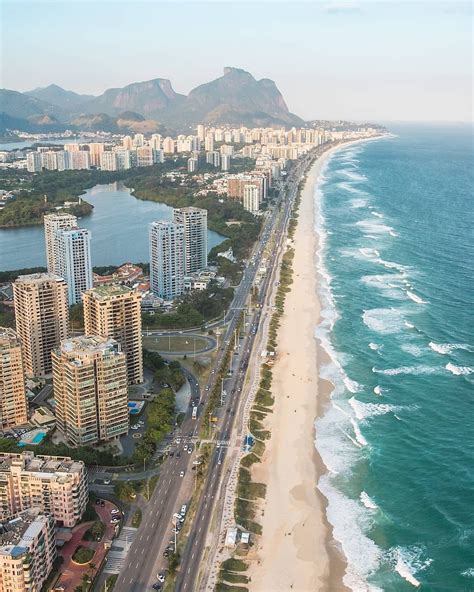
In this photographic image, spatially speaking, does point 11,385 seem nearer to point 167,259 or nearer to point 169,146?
point 167,259

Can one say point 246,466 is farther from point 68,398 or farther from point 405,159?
point 405,159

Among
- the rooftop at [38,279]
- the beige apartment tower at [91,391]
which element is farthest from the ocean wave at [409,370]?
the rooftop at [38,279]

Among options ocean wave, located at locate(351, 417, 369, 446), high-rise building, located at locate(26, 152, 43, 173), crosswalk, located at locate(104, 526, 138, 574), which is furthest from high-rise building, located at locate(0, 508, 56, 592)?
high-rise building, located at locate(26, 152, 43, 173)

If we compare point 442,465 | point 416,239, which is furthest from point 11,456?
point 416,239

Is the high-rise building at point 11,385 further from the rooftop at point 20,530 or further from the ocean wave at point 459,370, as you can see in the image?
the ocean wave at point 459,370

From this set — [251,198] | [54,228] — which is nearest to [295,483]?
[54,228]
